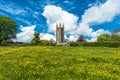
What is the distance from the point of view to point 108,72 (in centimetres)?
2222

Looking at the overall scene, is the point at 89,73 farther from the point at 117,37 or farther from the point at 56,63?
the point at 117,37

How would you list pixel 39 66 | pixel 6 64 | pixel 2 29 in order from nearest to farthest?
pixel 39 66, pixel 6 64, pixel 2 29

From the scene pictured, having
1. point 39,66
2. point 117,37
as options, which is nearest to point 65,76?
point 39,66

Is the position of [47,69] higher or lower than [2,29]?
lower

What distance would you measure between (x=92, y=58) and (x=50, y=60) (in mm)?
5325

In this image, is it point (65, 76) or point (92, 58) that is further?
point (92, 58)

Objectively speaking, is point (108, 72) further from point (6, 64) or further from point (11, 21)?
point (11, 21)

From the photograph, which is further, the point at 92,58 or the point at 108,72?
the point at 92,58

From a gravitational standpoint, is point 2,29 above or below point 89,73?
above

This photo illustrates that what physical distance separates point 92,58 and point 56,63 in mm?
5770

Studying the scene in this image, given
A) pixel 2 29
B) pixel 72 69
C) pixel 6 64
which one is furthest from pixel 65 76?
pixel 2 29

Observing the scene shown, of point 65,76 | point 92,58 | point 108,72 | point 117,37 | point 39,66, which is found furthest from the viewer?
point 117,37

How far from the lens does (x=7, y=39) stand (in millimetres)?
145125

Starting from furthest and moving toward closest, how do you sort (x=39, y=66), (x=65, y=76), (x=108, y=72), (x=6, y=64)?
(x=6, y=64) < (x=39, y=66) < (x=108, y=72) < (x=65, y=76)
